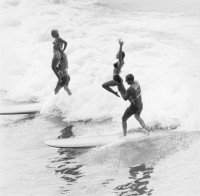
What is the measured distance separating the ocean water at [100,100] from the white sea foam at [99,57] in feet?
0.12

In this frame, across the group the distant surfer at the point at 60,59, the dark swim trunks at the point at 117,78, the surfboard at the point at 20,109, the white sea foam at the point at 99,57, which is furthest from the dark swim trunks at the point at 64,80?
the dark swim trunks at the point at 117,78

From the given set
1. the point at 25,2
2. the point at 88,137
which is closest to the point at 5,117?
the point at 88,137

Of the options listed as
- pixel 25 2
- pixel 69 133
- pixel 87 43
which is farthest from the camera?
pixel 25 2

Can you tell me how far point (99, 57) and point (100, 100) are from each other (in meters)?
3.72

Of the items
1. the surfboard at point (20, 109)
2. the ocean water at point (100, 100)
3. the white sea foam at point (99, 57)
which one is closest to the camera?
the ocean water at point (100, 100)

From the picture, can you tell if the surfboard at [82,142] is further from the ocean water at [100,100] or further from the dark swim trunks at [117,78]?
the dark swim trunks at [117,78]

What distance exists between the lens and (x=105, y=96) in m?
11.6

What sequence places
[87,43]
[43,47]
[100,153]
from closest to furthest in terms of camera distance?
[100,153] < [87,43] < [43,47]

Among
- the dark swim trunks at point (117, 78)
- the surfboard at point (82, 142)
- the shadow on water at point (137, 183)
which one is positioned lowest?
the shadow on water at point (137, 183)

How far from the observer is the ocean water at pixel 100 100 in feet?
23.9

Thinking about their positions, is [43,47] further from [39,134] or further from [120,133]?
[120,133]

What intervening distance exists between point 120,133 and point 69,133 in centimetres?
142

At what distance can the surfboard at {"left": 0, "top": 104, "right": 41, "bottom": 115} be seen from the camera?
38.1 feet

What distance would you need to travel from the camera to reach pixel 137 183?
6941 millimetres
